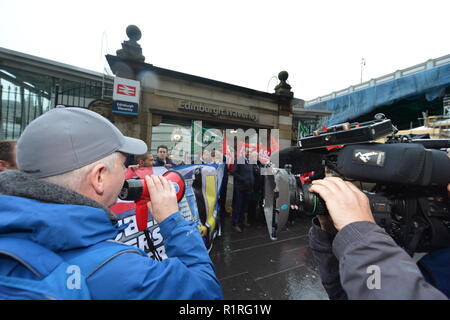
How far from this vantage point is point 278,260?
351 cm

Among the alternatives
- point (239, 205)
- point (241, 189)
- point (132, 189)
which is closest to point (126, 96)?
point (241, 189)

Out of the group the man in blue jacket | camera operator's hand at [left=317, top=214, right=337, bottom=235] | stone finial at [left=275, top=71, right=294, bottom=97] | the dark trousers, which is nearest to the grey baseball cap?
the man in blue jacket

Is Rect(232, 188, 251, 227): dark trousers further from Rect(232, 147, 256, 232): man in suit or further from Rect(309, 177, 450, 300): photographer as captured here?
Rect(309, 177, 450, 300): photographer

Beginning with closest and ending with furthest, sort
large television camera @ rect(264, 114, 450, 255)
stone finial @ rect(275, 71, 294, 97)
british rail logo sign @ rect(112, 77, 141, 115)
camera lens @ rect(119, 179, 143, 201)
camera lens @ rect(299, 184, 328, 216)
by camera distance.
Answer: large television camera @ rect(264, 114, 450, 255)
camera lens @ rect(299, 184, 328, 216)
camera lens @ rect(119, 179, 143, 201)
british rail logo sign @ rect(112, 77, 141, 115)
stone finial @ rect(275, 71, 294, 97)

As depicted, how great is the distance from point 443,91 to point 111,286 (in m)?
17.9

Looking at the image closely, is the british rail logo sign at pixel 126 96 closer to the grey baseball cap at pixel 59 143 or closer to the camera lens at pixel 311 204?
the grey baseball cap at pixel 59 143

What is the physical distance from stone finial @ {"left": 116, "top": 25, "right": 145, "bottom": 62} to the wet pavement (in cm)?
608

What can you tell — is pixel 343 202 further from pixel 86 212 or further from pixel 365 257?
pixel 86 212

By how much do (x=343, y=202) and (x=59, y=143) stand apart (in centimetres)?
112

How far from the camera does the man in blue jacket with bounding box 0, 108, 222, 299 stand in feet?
2.05

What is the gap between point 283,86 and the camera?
9.52 meters

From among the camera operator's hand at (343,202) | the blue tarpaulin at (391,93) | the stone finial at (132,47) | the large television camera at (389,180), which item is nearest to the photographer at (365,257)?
the camera operator's hand at (343,202)

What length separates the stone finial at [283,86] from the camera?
945 cm
